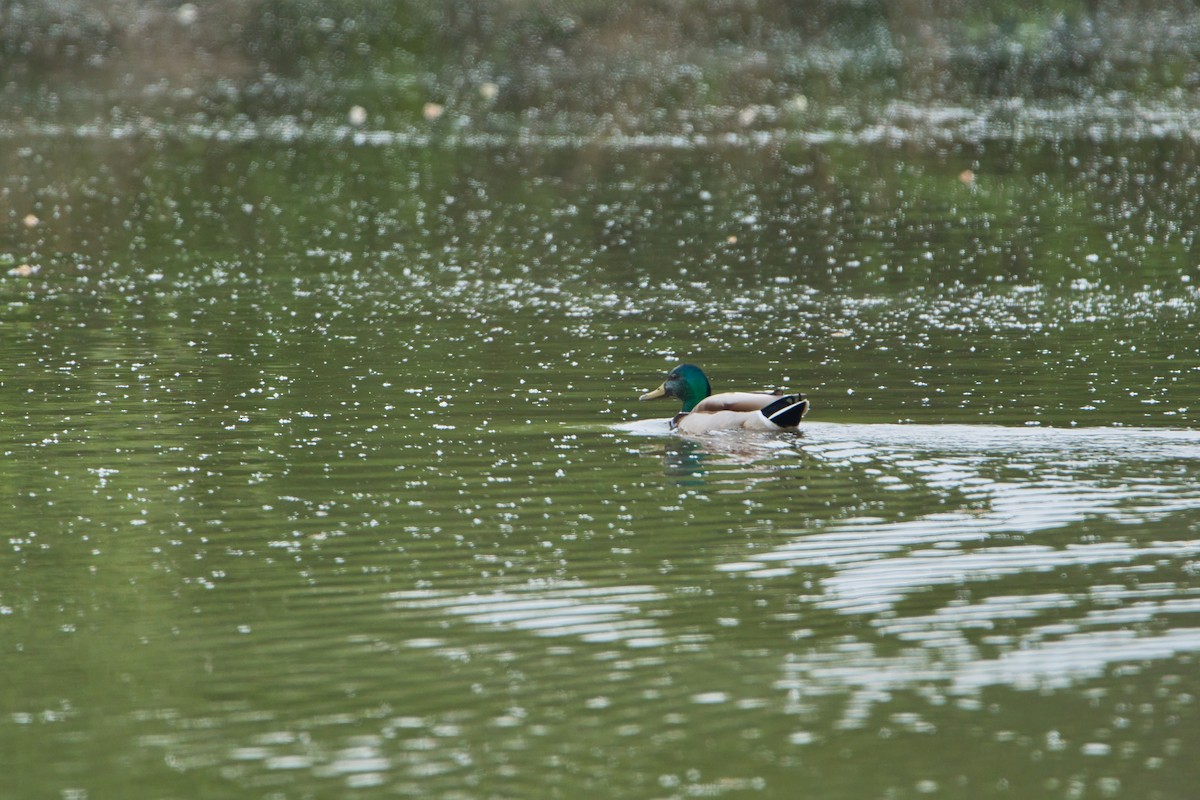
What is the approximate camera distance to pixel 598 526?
475 inches

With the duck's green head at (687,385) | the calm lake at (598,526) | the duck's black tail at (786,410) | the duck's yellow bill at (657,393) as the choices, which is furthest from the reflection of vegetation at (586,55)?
the duck's black tail at (786,410)

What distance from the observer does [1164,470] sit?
13109mm

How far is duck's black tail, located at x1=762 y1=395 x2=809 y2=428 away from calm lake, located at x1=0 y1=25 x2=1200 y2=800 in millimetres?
383

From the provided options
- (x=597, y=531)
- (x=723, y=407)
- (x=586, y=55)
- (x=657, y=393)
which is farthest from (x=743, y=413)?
(x=586, y=55)

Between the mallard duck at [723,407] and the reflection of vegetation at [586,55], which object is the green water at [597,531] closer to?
the mallard duck at [723,407]

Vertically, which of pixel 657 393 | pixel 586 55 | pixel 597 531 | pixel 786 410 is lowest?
Answer: pixel 597 531

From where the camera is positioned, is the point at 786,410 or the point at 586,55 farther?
the point at 586,55

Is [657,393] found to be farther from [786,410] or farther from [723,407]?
[786,410]

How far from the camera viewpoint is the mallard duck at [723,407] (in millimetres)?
14719

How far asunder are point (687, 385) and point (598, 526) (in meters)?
4.15

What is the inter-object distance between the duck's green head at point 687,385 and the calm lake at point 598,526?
44 cm

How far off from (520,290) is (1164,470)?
13282 mm

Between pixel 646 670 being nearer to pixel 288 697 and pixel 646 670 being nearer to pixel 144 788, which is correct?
pixel 288 697

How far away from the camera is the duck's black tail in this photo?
47.9 ft
